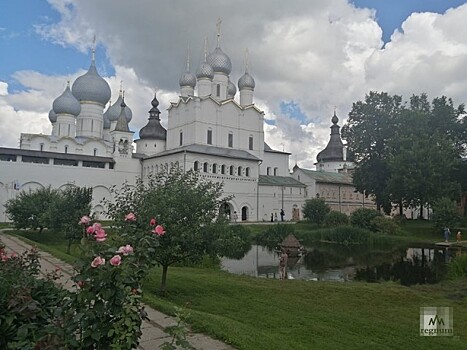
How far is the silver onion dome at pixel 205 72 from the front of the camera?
159 ft

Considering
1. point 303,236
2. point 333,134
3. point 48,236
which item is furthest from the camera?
point 333,134

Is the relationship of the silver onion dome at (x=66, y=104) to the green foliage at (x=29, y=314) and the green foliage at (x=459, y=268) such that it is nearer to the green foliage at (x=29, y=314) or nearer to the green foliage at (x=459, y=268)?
the green foliage at (x=459, y=268)

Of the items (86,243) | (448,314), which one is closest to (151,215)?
(86,243)

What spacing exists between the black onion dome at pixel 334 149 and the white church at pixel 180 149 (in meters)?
14.1

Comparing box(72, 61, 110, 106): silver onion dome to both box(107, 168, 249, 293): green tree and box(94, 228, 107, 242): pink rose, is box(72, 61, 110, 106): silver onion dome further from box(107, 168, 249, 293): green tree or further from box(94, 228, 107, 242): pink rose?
box(94, 228, 107, 242): pink rose

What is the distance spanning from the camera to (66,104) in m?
46.9

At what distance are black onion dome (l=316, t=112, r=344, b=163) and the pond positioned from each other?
4355cm

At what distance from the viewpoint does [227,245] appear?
29.7 ft

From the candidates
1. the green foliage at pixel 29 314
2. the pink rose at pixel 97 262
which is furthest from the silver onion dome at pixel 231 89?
the pink rose at pixel 97 262

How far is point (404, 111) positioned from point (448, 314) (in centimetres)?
3166

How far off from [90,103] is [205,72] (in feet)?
46.2

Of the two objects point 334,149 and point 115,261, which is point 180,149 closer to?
point 334,149

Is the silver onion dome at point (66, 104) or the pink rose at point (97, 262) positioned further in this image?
the silver onion dome at point (66, 104)

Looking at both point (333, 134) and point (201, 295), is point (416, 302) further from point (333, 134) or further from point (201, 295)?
point (333, 134)
